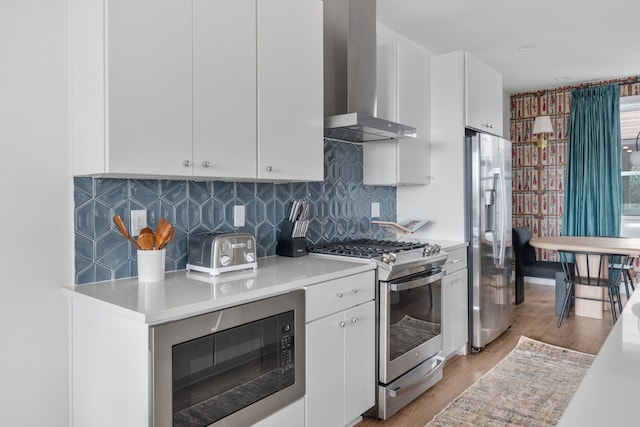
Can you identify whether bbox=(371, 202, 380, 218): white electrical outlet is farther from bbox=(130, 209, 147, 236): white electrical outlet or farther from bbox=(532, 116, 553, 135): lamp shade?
bbox=(532, 116, 553, 135): lamp shade

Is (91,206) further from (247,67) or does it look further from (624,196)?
(624,196)

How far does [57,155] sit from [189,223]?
0.66m

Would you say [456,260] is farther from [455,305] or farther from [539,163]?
[539,163]

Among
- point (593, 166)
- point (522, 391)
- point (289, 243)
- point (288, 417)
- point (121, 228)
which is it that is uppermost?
point (593, 166)

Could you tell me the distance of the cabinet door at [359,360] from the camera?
2303 millimetres

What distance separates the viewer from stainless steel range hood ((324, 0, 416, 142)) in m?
2.86

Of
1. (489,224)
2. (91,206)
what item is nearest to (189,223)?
(91,206)

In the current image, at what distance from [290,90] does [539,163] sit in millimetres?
5034

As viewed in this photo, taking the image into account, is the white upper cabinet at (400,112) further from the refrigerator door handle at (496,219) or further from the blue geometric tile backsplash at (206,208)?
the refrigerator door handle at (496,219)

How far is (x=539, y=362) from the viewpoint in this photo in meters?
3.37

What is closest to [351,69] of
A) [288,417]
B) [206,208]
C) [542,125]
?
[206,208]

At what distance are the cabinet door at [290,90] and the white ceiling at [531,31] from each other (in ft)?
3.88

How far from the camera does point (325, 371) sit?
85.0 inches

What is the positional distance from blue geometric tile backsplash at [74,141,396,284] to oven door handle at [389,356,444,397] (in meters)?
1.04
